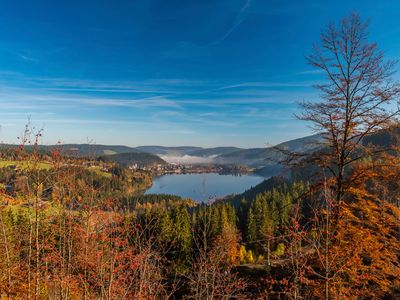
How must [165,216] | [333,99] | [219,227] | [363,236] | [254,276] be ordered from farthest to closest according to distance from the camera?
[219,227]
[165,216]
[254,276]
[333,99]
[363,236]

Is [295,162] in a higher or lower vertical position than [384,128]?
lower

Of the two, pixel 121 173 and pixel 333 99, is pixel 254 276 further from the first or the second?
pixel 121 173

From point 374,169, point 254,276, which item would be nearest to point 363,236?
point 374,169

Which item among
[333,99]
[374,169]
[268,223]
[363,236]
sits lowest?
[268,223]

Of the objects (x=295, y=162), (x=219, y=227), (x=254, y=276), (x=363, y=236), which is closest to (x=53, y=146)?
(x=295, y=162)

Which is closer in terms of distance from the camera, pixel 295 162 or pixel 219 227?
pixel 295 162

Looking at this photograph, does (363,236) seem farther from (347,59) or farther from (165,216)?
(165,216)

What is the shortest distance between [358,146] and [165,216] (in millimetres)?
31694

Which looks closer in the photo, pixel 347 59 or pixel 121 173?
pixel 347 59

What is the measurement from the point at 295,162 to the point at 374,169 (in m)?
2.64

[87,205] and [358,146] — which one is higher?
[358,146]

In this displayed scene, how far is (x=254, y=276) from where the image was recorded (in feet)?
82.0

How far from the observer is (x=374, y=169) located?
30.4 feet

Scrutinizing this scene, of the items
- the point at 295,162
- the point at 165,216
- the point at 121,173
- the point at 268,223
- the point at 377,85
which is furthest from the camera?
the point at 121,173
